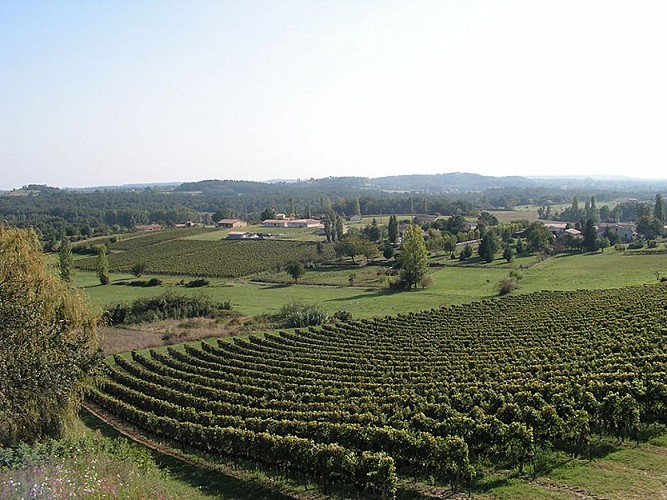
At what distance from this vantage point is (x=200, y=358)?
4469 cm

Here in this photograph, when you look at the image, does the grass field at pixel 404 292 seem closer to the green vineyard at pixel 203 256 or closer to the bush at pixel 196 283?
the bush at pixel 196 283

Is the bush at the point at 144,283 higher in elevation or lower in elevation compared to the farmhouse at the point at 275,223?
lower

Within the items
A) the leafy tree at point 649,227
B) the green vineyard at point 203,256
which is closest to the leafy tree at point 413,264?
the green vineyard at point 203,256

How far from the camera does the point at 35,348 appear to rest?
892 inches

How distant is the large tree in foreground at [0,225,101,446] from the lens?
21.6 m

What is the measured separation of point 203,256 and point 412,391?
91.0 metres

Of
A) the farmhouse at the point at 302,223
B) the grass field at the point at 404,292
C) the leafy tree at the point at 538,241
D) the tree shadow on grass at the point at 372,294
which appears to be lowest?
the tree shadow on grass at the point at 372,294

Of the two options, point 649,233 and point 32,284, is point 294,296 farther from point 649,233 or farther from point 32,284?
point 649,233

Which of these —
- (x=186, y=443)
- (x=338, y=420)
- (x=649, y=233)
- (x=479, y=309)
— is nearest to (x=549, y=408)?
(x=338, y=420)

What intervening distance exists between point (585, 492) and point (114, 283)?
279 feet

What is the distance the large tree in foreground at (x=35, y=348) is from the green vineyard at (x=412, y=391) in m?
6.21

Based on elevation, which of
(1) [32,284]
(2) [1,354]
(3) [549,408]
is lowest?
(3) [549,408]

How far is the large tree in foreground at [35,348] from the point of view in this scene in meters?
21.6

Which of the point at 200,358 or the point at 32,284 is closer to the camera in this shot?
the point at 32,284
